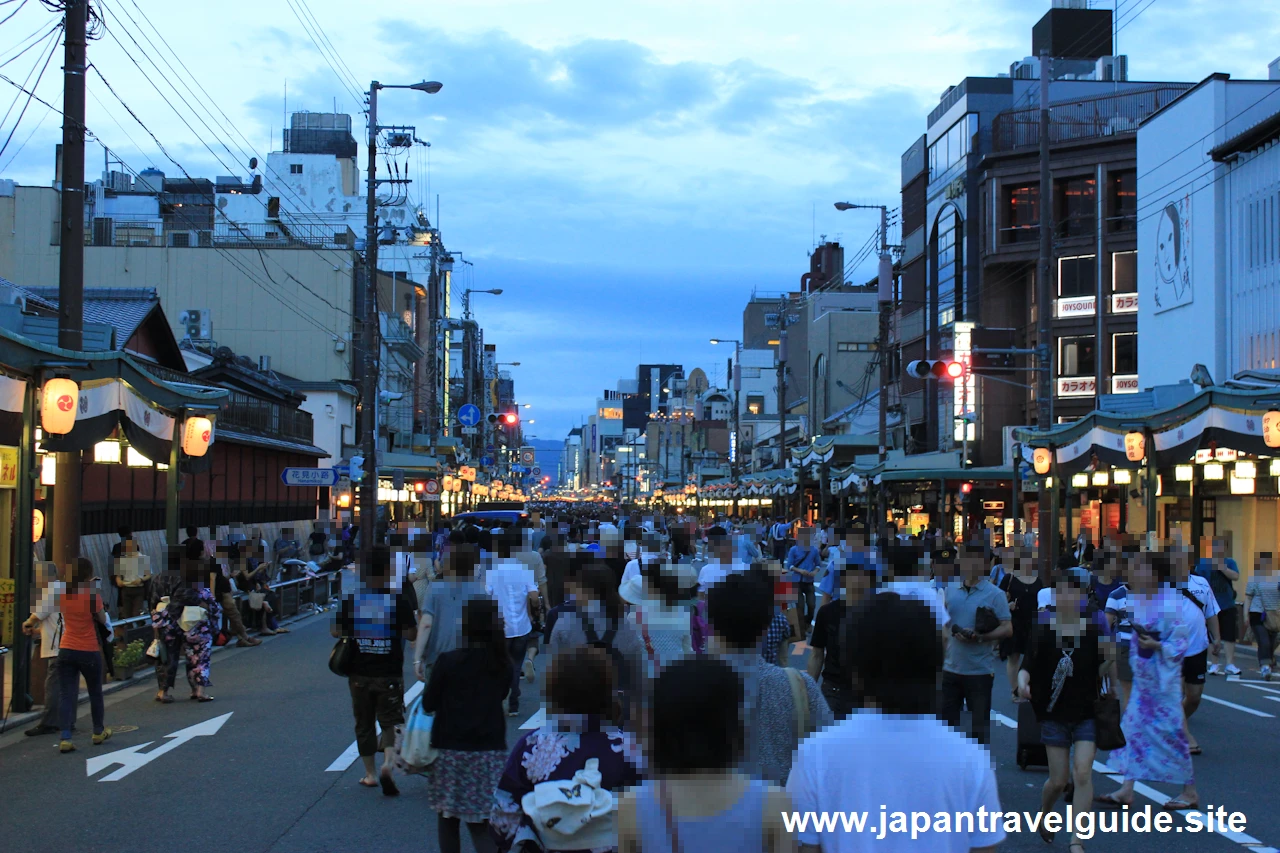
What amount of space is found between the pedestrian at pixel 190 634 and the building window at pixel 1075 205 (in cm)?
3810

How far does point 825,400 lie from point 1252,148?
172 feet

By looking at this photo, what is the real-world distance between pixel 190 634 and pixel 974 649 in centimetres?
902

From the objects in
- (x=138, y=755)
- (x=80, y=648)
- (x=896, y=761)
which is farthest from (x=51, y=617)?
(x=896, y=761)

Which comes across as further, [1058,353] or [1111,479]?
[1058,353]

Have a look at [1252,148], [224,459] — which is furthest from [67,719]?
[1252,148]

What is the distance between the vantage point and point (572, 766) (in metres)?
4.44

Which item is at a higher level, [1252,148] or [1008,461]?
[1252,148]

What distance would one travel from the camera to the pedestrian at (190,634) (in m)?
13.4

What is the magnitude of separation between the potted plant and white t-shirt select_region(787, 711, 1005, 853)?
1355 cm

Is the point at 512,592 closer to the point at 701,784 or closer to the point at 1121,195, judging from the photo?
the point at 701,784

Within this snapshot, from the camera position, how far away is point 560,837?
437 cm

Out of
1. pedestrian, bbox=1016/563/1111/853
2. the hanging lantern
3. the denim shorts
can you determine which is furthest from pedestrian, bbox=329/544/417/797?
the hanging lantern

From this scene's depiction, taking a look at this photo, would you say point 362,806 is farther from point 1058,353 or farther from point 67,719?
point 1058,353

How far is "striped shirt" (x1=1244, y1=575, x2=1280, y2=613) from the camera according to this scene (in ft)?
50.0
